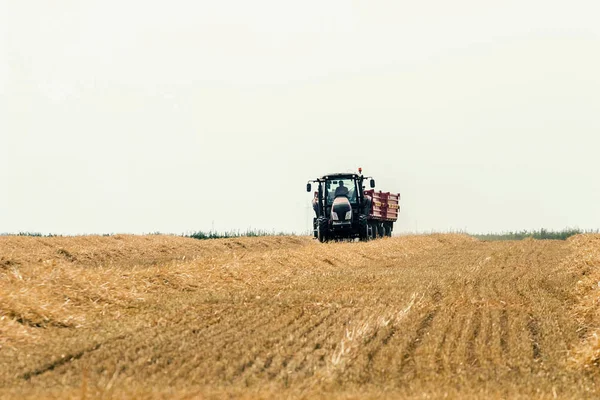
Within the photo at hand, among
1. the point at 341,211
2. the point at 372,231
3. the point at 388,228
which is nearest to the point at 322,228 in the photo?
the point at 341,211

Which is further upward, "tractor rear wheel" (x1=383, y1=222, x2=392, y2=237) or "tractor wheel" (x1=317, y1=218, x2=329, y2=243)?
"tractor rear wheel" (x1=383, y1=222, x2=392, y2=237)

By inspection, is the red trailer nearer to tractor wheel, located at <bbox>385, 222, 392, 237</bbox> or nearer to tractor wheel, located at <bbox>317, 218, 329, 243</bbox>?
tractor wheel, located at <bbox>385, 222, 392, 237</bbox>

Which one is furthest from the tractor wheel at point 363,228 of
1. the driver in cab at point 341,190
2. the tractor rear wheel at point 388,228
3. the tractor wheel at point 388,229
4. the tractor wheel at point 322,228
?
the tractor wheel at point 388,229

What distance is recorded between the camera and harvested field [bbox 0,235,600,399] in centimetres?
775

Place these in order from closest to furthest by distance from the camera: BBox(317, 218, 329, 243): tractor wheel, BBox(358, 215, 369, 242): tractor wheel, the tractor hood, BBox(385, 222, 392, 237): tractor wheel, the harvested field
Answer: the harvested field, the tractor hood, BBox(317, 218, 329, 243): tractor wheel, BBox(358, 215, 369, 242): tractor wheel, BBox(385, 222, 392, 237): tractor wheel

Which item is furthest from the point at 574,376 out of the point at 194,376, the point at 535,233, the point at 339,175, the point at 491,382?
the point at 535,233

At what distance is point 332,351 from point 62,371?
3.13 metres

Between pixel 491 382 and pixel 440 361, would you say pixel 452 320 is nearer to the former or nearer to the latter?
pixel 440 361

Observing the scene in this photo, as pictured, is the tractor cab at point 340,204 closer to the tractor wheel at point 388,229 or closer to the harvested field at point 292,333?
the tractor wheel at point 388,229

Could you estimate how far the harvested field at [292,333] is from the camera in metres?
7.75

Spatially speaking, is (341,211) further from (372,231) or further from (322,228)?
(372,231)

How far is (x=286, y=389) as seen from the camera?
24.3 ft

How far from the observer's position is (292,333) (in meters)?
10.1

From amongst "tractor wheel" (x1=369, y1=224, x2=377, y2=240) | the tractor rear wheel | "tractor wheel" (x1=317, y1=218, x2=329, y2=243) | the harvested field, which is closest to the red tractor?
"tractor wheel" (x1=317, y1=218, x2=329, y2=243)
